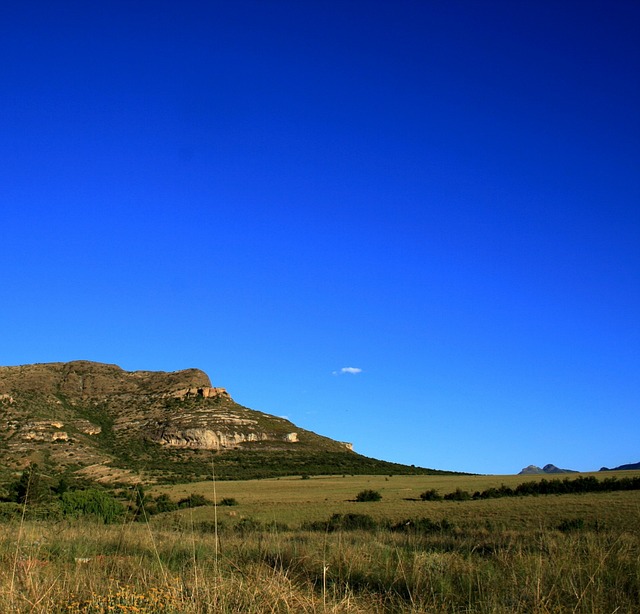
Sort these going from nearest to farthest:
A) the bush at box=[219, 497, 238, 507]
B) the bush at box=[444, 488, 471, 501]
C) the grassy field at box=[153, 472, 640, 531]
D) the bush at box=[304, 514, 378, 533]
→ the bush at box=[304, 514, 378, 533] < the grassy field at box=[153, 472, 640, 531] < the bush at box=[219, 497, 238, 507] < the bush at box=[444, 488, 471, 501]

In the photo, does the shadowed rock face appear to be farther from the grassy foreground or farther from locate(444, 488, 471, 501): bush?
the grassy foreground

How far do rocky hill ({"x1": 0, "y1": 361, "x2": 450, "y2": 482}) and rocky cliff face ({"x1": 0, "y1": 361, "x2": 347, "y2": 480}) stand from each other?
17cm

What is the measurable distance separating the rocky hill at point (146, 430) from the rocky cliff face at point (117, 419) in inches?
6.5

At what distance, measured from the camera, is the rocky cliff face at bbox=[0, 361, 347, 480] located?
71188 millimetres

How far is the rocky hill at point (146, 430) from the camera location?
70688 millimetres

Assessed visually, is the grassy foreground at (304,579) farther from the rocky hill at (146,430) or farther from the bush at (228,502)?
the rocky hill at (146,430)

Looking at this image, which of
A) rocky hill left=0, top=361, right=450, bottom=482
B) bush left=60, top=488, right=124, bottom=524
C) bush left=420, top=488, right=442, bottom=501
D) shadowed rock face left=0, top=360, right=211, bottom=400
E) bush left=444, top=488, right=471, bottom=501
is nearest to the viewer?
bush left=60, top=488, right=124, bottom=524

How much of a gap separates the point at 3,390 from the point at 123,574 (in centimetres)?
9524

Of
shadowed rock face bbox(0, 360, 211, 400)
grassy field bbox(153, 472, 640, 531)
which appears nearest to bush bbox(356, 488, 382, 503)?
grassy field bbox(153, 472, 640, 531)

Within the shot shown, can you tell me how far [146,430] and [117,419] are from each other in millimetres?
6201

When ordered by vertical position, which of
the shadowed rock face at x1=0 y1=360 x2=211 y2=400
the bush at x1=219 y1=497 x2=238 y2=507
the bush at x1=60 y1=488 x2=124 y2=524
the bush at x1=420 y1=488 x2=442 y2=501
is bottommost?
the bush at x1=219 y1=497 x2=238 y2=507

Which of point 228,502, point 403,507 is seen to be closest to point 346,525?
point 403,507

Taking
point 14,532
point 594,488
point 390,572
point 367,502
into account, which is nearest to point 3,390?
point 367,502

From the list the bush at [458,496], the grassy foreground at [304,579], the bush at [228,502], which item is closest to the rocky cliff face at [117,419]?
the bush at [228,502]
